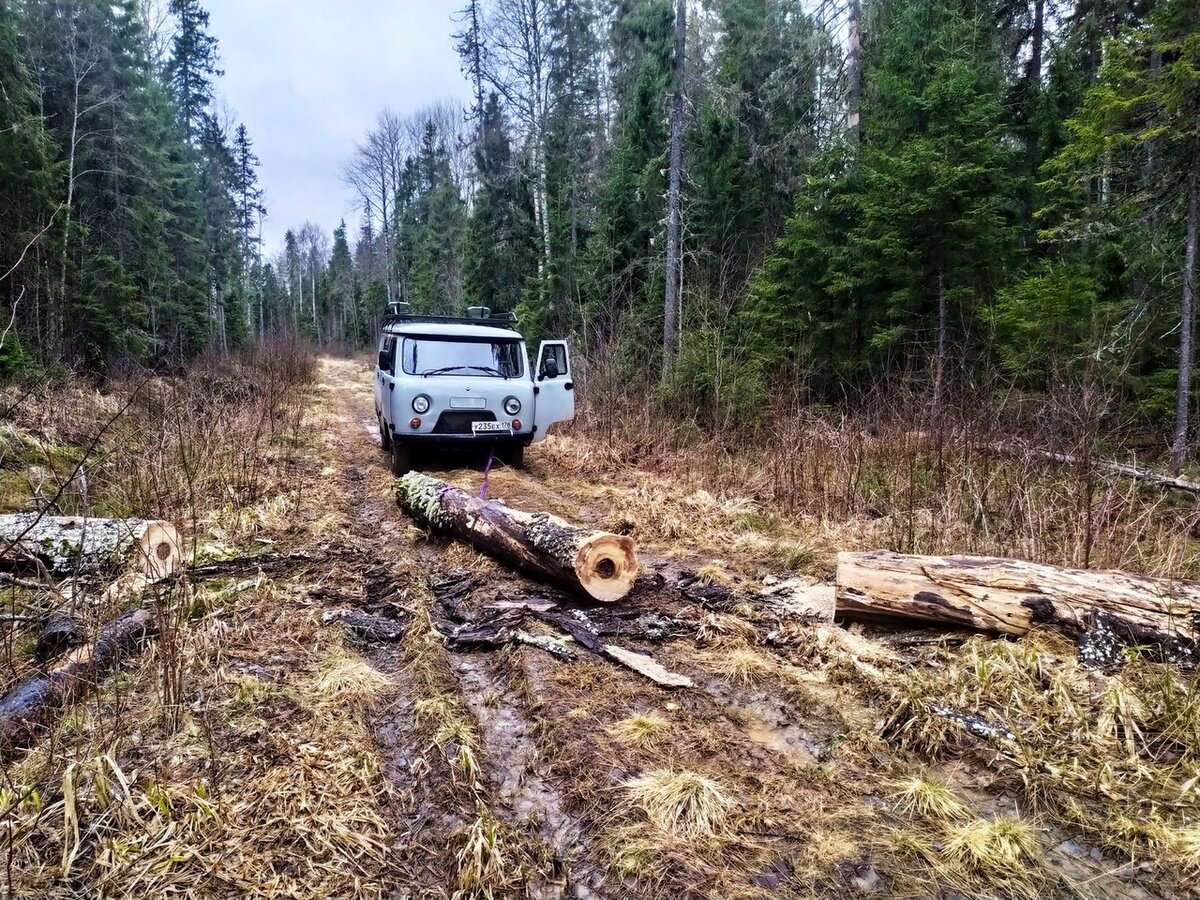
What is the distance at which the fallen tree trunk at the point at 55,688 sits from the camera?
2.60 meters

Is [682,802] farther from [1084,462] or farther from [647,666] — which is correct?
[1084,462]

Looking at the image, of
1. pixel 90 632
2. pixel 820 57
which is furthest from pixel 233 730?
pixel 820 57

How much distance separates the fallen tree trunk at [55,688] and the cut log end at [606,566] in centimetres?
256

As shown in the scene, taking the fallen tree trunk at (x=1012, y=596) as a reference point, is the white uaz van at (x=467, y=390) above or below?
above

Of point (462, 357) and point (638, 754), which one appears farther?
point (462, 357)

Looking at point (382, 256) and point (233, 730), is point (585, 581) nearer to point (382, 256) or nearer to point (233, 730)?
point (233, 730)

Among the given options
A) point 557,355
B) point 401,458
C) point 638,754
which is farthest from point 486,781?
point 557,355

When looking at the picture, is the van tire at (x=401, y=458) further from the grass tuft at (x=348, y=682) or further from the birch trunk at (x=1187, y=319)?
the birch trunk at (x=1187, y=319)

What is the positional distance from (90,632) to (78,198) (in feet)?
70.8

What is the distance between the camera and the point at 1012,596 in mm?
3697

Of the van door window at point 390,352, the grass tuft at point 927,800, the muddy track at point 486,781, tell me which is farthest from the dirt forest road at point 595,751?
the van door window at point 390,352

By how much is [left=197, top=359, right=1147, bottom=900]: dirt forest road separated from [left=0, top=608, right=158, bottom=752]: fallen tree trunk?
546 millimetres

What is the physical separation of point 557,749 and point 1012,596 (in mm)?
2818

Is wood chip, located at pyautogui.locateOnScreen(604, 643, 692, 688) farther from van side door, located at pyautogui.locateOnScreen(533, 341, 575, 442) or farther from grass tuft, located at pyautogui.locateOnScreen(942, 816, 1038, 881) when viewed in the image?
van side door, located at pyautogui.locateOnScreen(533, 341, 575, 442)
